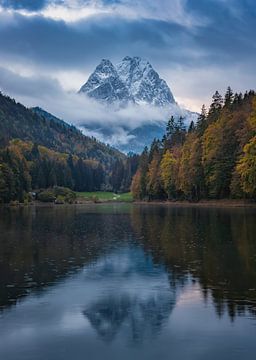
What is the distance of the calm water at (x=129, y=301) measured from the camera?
15.8 m

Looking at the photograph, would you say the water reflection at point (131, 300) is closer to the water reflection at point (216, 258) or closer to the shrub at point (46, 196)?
the water reflection at point (216, 258)

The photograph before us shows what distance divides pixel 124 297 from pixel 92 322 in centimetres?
419

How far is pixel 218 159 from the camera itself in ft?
366

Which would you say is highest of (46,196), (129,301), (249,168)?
(249,168)

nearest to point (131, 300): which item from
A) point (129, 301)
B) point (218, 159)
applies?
point (129, 301)

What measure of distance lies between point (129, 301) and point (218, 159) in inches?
3637

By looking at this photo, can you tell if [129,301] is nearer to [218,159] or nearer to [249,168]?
[249,168]

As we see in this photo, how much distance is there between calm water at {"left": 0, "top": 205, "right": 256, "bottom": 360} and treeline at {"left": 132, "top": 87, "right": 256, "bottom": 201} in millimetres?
54257

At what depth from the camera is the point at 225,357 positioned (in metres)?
14.9

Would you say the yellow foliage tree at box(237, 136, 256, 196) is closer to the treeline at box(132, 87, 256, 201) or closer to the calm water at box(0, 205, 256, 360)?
the treeline at box(132, 87, 256, 201)

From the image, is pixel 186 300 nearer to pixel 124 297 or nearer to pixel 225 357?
pixel 124 297

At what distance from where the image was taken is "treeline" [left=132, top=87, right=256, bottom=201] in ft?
305

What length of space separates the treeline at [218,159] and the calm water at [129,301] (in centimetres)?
5426

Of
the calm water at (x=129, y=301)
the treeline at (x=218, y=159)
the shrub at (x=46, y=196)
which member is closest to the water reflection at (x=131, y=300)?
the calm water at (x=129, y=301)
